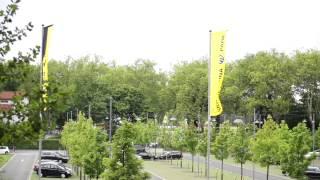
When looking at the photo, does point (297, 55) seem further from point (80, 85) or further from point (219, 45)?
point (219, 45)

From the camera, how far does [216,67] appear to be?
94.9ft

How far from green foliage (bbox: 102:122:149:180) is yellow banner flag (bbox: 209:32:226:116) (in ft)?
16.6

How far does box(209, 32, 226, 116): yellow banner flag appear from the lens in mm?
28453

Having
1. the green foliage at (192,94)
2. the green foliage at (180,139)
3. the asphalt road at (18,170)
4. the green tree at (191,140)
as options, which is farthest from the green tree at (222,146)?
the green foliage at (192,94)

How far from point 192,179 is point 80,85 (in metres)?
57.5

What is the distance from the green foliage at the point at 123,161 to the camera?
2547cm

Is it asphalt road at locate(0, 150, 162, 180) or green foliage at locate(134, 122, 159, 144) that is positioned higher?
green foliage at locate(134, 122, 159, 144)

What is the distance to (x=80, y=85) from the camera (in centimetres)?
10300

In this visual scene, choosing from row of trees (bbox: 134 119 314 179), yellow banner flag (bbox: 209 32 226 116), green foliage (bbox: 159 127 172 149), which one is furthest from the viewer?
green foliage (bbox: 159 127 172 149)

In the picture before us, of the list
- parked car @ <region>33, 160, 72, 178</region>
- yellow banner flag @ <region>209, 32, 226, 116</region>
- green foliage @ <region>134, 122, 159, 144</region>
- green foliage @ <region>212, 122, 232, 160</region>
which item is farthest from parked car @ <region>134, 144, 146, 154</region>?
yellow banner flag @ <region>209, 32, 226, 116</region>

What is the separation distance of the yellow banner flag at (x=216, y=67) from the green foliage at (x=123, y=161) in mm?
5053

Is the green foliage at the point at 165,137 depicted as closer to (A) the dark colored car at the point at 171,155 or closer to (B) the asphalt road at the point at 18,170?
(A) the dark colored car at the point at 171,155

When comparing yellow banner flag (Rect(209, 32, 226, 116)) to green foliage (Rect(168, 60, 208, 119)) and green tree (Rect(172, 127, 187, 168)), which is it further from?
green foliage (Rect(168, 60, 208, 119))

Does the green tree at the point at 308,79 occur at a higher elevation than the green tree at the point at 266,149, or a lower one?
higher
